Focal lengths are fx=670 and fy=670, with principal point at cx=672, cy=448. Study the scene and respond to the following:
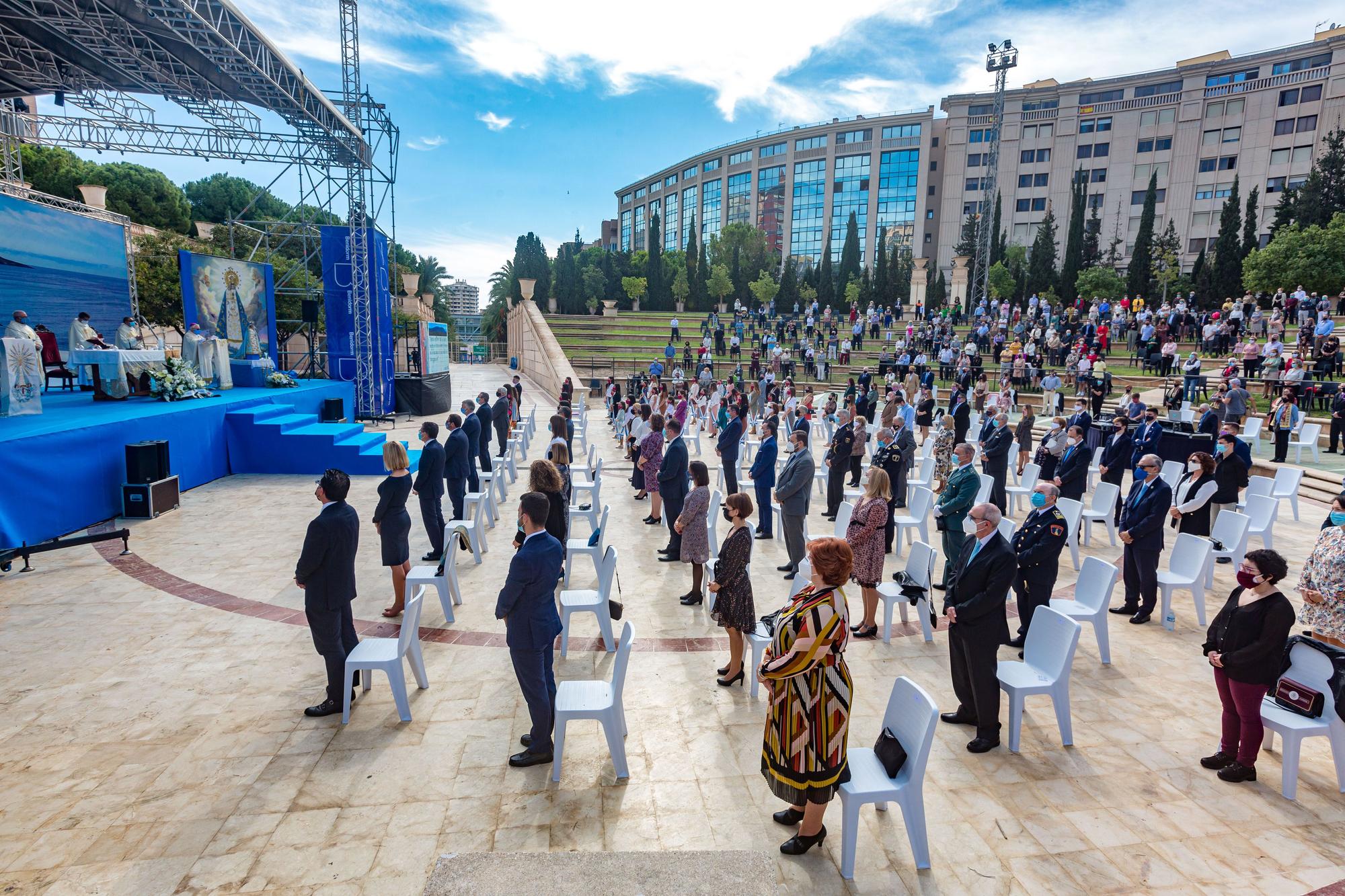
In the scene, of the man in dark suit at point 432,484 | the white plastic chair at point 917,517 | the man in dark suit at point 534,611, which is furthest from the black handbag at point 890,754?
the man in dark suit at point 432,484

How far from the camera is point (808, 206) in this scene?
2813 inches

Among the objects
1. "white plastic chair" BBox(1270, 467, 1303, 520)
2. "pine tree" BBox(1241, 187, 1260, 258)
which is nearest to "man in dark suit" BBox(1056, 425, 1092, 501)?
"white plastic chair" BBox(1270, 467, 1303, 520)

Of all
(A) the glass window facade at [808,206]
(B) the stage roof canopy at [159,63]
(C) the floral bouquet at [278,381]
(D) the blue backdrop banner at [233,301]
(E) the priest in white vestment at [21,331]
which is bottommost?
(C) the floral bouquet at [278,381]

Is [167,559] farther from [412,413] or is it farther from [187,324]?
[412,413]

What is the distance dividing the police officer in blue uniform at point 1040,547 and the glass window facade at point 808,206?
70476 mm

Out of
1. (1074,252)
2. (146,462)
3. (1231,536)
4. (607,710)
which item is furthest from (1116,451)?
(1074,252)

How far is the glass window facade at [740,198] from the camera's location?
76000mm

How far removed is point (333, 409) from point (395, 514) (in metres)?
11.8

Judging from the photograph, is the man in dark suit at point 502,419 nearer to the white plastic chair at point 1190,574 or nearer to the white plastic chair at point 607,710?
the white plastic chair at point 607,710

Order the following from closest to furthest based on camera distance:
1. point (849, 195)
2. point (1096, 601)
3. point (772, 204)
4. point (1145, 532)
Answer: point (1096, 601) < point (1145, 532) < point (849, 195) < point (772, 204)

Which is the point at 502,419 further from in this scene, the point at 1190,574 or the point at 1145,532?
the point at 1190,574

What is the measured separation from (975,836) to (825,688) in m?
1.37

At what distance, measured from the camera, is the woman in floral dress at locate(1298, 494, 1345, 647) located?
4.23m

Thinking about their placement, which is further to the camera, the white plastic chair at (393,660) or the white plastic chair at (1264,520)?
the white plastic chair at (1264,520)
